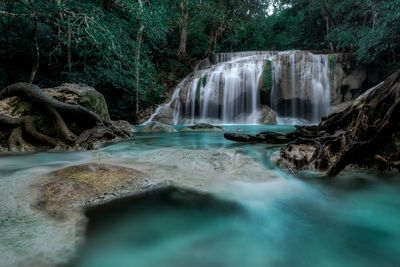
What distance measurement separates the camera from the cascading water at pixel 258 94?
50.2ft

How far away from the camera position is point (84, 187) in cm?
216

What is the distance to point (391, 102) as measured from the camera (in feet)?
9.83

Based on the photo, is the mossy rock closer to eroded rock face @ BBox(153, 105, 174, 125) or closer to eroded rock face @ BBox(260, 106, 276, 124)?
eroded rock face @ BBox(153, 105, 174, 125)

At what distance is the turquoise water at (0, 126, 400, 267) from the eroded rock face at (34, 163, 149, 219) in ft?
0.45

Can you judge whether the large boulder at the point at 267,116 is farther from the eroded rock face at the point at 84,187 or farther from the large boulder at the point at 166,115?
the eroded rock face at the point at 84,187

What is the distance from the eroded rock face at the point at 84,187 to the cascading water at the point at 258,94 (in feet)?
42.9

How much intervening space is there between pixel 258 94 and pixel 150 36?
10.4 metres

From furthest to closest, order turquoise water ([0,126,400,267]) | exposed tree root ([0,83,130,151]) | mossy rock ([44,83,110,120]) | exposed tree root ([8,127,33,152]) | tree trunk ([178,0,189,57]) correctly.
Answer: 1. tree trunk ([178,0,189,57])
2. mossy rock ([44,83,110,120])
3. exposed tree root ([0,83,130,151])
4. exposed tree root ([8,127,33,152])
5. turquoise water ([0,126,400,267])

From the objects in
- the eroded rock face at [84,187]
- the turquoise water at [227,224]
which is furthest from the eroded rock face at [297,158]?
the eroded rock face at [84,187]

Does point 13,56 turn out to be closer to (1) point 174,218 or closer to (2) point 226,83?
(2) point 226,83

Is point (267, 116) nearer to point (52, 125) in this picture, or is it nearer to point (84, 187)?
point (52, 125)

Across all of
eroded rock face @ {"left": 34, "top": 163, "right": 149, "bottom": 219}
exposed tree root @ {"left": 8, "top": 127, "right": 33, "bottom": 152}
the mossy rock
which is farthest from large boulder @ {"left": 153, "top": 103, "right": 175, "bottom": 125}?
eroded rock face @ {"left": 34, "top": 163, "right": 149, "bottom": 219}

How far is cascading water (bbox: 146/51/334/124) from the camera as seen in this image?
50.2 feet

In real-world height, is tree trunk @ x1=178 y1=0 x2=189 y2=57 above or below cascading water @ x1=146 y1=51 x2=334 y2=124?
above
